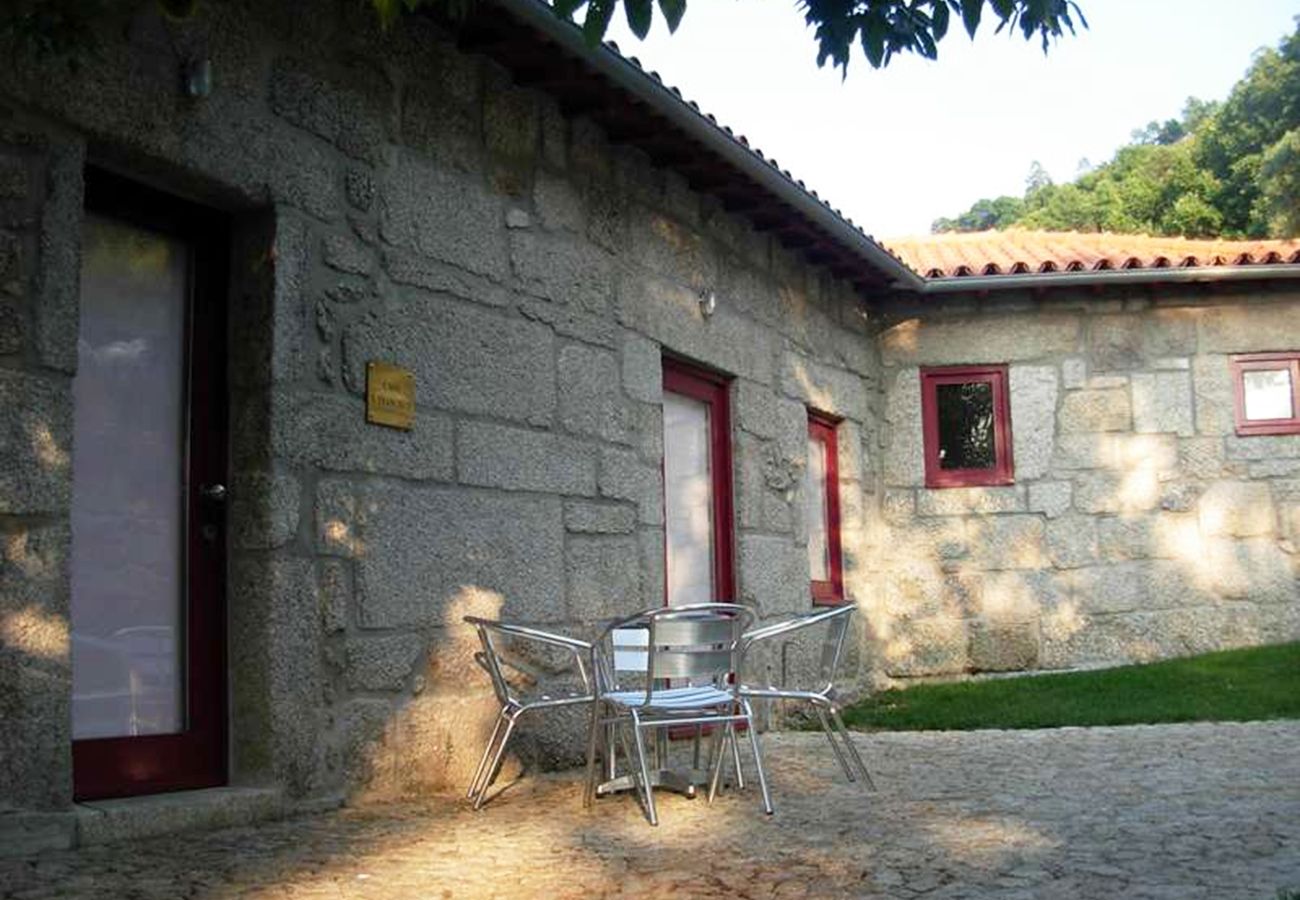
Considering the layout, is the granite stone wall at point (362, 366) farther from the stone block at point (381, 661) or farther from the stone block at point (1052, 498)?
the stone block at point (1052, 498)

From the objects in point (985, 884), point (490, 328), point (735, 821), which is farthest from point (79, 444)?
point (985, 884)

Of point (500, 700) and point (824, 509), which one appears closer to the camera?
point (500, 700)

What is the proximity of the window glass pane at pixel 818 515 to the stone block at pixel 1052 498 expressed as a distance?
56.1 inches

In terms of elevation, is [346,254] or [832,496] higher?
[346,254]

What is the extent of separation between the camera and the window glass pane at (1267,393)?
9000mm

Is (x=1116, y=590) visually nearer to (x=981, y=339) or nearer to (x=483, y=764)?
(x=981, y=339)

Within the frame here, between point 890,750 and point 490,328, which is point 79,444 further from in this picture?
point 890,750

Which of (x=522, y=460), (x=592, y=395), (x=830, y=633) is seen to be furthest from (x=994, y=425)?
(x=522, y=460)

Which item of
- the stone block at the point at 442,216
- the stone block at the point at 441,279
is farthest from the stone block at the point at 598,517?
the stone block at the point at 442,216

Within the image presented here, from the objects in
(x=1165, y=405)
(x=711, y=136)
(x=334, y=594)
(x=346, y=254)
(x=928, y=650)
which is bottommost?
(x=928, y=650)

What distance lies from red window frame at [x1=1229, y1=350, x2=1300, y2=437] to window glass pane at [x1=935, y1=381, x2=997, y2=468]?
154cm

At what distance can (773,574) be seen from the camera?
746 cm

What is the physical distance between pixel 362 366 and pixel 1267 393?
656 cm

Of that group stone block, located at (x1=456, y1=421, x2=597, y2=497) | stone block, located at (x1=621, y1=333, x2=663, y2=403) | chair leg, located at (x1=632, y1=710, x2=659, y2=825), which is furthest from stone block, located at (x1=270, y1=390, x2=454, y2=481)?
stone block, located at (x1=621, y1=333, x2=663, y2=403)
